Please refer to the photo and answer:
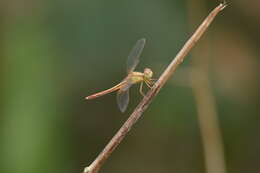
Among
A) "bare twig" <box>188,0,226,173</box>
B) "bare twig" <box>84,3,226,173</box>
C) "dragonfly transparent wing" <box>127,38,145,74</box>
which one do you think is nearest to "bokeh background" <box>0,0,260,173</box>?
"bare twig" <box>188,0,226,173</box>

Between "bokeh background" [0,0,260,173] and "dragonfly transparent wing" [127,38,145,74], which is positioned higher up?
"dragonfly transparent wing" [127,38,145,74]

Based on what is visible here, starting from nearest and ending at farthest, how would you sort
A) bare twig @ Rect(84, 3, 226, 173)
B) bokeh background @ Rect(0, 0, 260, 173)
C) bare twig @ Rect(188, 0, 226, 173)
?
1. bare twig @ Rect(84, 3, 226, 173)
2. bare twig @ Rect(188, 0, 226, 173)
3. bokeh background @ Rect(0, 0, 260, 173)

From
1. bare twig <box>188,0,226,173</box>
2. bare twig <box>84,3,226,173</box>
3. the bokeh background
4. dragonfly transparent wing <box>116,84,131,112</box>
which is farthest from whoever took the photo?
the bokeh background

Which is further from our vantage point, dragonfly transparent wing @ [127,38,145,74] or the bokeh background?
the bokeh background

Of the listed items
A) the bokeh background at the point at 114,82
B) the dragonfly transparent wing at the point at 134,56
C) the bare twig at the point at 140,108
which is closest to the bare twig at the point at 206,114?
the bokeh background at the point at 114,82

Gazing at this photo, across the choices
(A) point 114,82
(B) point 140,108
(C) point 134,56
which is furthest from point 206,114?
(B) point 140,108

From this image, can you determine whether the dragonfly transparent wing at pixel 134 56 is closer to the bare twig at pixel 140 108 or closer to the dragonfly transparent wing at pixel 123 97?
the dragonfly transparent wing at pixel 123 97

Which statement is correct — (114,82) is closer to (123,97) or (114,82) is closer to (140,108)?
(123,97)

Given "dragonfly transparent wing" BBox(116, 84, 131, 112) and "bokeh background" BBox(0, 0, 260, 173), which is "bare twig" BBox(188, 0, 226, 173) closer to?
"bokeh background" BBox(0, 0, 260, 173)
